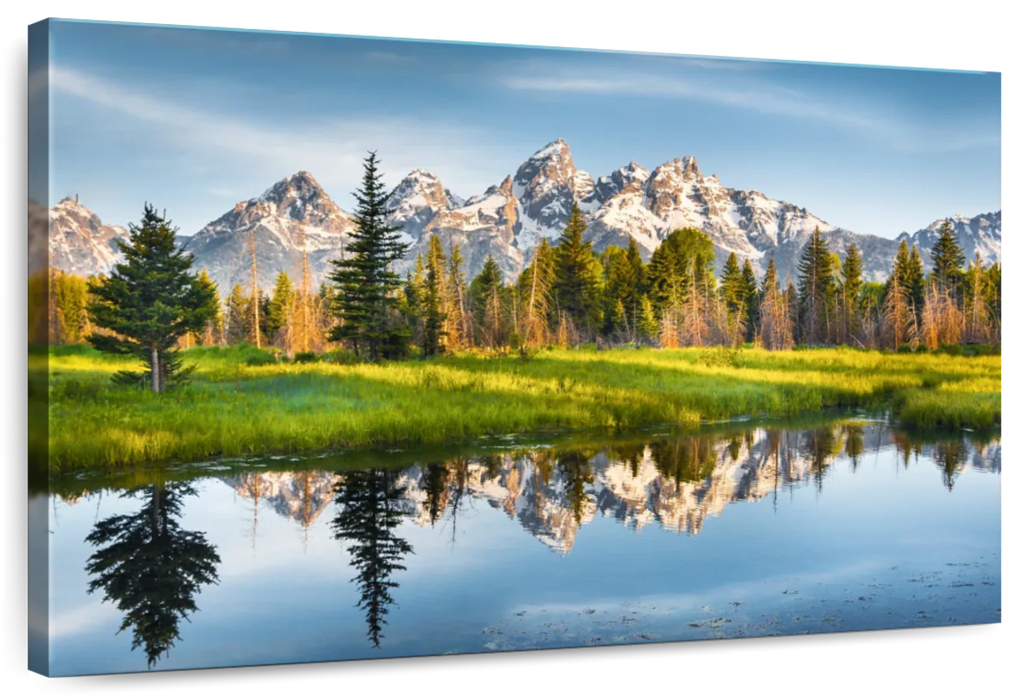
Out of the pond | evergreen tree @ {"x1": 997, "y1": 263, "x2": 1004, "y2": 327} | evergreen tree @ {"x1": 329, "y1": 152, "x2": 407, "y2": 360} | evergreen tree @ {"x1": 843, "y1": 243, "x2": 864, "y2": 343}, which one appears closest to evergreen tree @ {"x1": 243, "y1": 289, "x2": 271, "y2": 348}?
evergreen tree @ {"x1": 329, "y1": 152, "x2": 407, "y2": 360}

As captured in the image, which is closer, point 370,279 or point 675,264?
point 370,279

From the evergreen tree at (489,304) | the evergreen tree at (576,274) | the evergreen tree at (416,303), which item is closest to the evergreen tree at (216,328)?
the evergreen tree at (416,303)

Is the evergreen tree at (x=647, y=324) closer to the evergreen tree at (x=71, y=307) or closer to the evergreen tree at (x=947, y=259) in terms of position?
the evergreen tree at (x=947, y=259)

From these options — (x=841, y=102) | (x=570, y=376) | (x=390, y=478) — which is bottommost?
(x=390, y=478)

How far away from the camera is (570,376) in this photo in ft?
30.3

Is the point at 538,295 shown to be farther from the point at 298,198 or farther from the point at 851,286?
the point at 851,286

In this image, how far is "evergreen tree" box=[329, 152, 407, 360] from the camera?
27.2 ft

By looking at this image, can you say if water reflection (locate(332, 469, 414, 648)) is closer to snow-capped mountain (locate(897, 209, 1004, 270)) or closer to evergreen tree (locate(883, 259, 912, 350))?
evergreen tree (locate(883, 259, 912, 350))

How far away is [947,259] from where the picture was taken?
959cm

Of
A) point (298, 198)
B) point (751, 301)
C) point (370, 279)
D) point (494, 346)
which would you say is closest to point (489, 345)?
point (494, 346)

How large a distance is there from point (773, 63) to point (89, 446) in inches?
239

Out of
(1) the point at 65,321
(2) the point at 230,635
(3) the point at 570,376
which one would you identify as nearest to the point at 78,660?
(2) the point at 230,635

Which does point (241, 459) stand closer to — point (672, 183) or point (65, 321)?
point (65, 321)

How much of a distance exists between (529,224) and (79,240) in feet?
11.1
